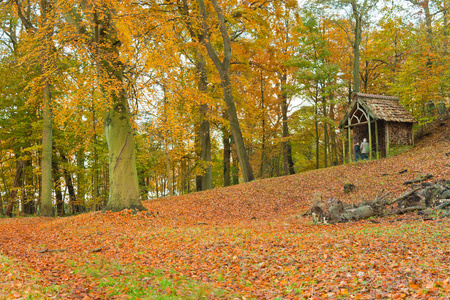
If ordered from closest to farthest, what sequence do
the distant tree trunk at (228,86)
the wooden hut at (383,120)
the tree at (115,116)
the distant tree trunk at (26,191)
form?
1. the tree at (115,116)
2. the distant tree trunk at (228,86)
3. the wooden hut at (383,120)
4. the distant tree trunk at (26,191)

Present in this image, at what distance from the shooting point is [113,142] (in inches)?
460

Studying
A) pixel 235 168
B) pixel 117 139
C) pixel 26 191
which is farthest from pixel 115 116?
pixel 235 168

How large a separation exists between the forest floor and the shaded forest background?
370 cm

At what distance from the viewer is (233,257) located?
6.74m

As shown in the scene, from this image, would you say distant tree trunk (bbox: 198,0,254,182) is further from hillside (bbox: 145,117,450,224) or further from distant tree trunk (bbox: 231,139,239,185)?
distant tree trunk (bbox: 231,139,239,185)

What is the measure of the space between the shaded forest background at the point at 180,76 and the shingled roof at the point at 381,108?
1.29 m

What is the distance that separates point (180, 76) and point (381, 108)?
11418mm

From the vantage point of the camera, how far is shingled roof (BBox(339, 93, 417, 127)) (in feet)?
57.0

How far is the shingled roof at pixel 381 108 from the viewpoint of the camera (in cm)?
1736

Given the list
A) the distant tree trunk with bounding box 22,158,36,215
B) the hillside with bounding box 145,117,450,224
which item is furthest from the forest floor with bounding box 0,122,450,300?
the distant tree trunk with bounding box 22,158,36,215

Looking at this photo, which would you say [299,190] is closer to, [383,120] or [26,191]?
[383,120]

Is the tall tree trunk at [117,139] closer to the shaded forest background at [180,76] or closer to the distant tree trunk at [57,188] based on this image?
the shaded forest background at [180,76]

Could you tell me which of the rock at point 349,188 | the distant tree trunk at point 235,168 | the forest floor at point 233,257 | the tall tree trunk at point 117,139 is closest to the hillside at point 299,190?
the forest floor at point 233,257

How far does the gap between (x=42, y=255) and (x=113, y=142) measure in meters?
5.23
